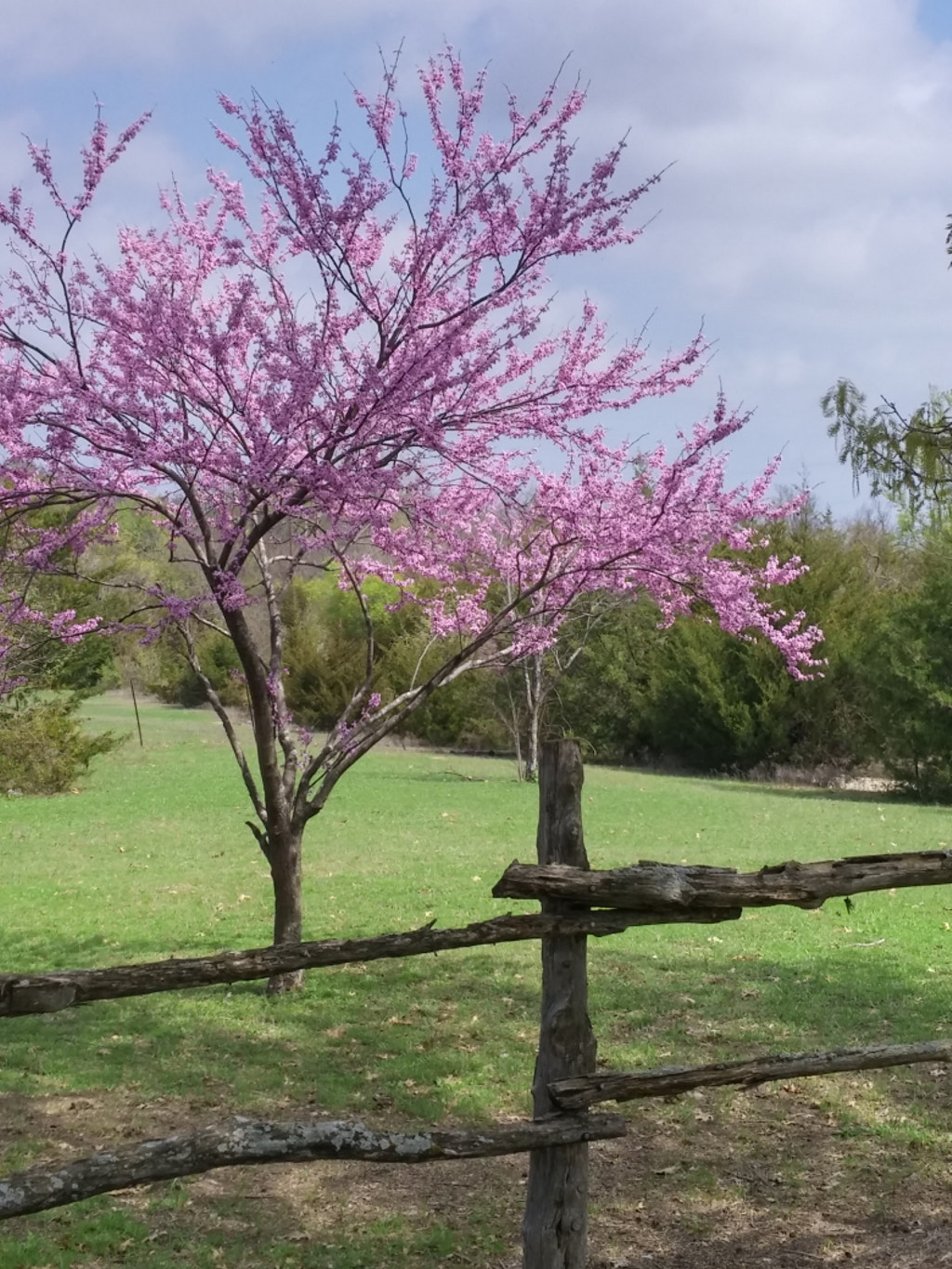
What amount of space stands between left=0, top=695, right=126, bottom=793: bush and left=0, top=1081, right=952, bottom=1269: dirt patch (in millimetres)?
18911

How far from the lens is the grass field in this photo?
459cm

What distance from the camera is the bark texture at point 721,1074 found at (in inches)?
145

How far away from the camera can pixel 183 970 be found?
3680mm

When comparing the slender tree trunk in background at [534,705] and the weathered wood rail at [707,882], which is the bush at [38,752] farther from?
the weathered wood rail at [707,882]

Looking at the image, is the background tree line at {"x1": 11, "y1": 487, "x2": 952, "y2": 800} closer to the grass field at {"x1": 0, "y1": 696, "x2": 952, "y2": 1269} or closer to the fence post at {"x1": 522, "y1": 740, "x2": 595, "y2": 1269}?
the grass field at {"x1": 0, "y1": 696, "x2": 952, "y2": 1269}

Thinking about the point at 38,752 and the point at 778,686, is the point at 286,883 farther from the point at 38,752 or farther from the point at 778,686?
the point at 778,686

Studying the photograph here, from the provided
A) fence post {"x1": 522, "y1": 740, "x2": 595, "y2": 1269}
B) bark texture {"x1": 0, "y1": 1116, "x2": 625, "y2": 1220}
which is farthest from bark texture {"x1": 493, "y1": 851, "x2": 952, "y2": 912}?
bark texture {"x1": 0, "y1": 1116, "x2": 625, "y2": 1220}

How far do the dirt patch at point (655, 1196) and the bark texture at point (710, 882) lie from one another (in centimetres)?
135

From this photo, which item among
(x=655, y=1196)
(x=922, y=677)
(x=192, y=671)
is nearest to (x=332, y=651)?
(x=192, y=671)

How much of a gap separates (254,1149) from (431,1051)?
12.0ft

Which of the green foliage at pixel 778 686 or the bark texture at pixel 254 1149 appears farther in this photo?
the green foliage at pixel 778 686

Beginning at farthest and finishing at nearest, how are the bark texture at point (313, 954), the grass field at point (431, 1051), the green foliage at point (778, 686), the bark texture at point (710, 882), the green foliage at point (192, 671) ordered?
1. the green foliage at point (192, 671)
2. the green foliage at point (778, 686)
3. the grass field at point (431, 1051)
4. the bark texture at point (710, 882)
5. the bark texture at point (313, 954)

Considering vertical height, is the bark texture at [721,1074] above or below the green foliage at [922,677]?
below

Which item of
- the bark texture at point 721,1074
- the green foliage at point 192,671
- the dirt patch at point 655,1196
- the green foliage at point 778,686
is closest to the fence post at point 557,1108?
the bark texture at point 721,1074
